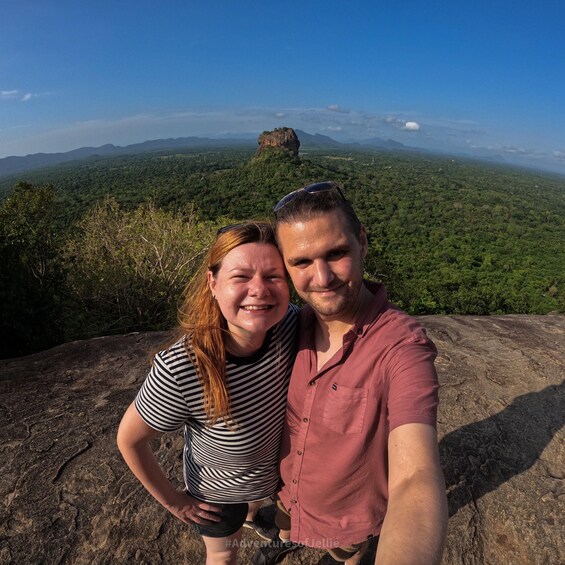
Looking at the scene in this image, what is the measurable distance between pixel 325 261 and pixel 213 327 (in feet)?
1.64

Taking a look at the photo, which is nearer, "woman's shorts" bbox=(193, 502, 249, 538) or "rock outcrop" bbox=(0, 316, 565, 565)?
"woman's shorts" bbox=(193, 502, 249, 538)

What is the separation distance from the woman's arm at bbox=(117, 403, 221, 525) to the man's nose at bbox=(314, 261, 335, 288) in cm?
84

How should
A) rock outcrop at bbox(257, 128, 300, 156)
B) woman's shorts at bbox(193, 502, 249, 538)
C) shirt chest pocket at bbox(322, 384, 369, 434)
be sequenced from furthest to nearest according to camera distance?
rock outcrop at bbox(257, 128, 300, 156) → woman's shorts at bbox(193, 502, 249, 538) → shirt chest pocket at bbox(322, 384, 369, 434)

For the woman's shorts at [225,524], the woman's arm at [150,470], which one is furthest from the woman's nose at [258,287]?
the woman's shorts at [225,524]

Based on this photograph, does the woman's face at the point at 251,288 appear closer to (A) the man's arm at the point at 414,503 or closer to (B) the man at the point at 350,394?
(B) the man at the point at 350,394

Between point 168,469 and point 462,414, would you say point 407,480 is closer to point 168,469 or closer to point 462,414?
point 168,469

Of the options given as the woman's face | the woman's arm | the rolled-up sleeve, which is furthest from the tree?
the woman's face

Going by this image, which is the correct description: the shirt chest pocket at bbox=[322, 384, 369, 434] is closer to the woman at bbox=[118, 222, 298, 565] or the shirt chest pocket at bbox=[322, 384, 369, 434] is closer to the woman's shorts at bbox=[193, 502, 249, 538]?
the woman at bbox=[118, 222, 298, 565]

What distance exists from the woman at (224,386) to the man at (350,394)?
3.8 inches

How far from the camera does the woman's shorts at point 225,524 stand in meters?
1.80

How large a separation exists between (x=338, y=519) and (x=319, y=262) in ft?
3.66

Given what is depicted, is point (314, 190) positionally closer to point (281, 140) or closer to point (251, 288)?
point (251, 288)

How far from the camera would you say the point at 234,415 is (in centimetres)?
156

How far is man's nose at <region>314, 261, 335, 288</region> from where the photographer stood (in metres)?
1.45
